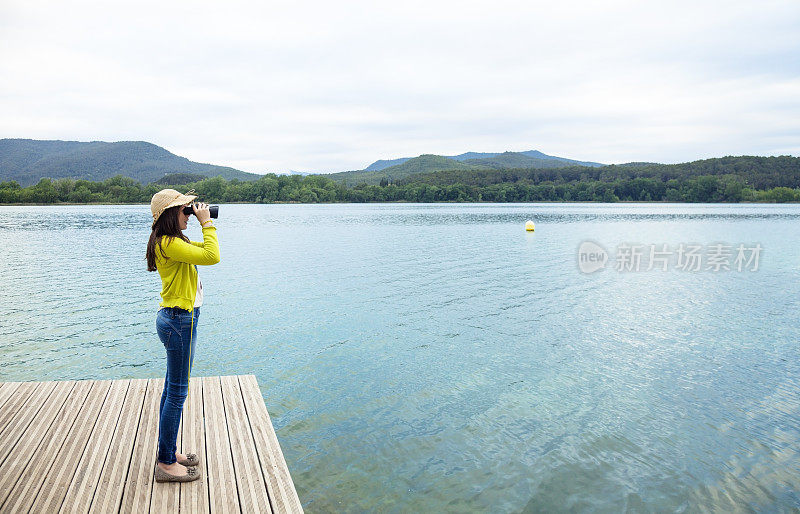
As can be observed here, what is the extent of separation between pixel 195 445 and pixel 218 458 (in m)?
0.37

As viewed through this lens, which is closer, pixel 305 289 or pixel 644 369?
pixel 644 369

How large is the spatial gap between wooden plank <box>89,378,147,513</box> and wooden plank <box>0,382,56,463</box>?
2.85 feet

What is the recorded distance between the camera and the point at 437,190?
15500 cm

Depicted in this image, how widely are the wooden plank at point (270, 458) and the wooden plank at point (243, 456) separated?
51 millimetres

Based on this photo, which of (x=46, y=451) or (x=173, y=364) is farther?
(x=46, y=451)

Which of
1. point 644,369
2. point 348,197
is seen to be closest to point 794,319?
point 644,369

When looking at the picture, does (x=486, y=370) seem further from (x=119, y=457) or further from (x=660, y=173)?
(x=660, y=173)

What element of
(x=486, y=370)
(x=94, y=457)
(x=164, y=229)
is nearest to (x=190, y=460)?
(x=94, y=457)

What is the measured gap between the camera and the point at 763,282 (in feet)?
63.9

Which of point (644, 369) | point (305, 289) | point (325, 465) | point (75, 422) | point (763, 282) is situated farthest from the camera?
point (763, 282)

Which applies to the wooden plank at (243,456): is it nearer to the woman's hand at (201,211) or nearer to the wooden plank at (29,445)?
the wooden plank at (29,445)

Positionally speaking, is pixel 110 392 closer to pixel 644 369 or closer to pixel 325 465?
pixel 325 465

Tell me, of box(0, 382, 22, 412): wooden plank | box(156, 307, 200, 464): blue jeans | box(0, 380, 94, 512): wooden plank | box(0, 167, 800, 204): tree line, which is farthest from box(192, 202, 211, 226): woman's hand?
box(0, 167, 800, 204): tree line

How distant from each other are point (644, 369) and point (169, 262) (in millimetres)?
8637
